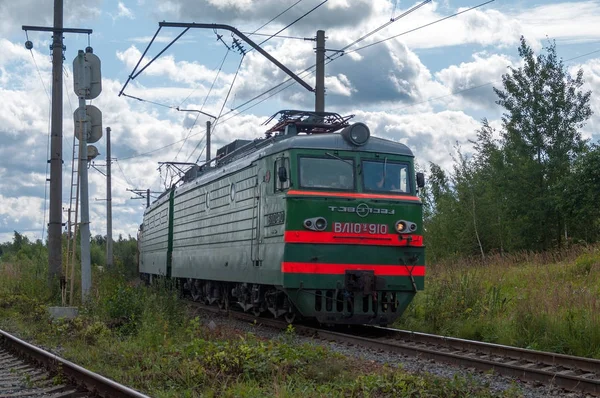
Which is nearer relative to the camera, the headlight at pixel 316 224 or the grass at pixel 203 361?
the grass at pixel 203 361

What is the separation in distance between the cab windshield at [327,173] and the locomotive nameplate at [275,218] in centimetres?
58

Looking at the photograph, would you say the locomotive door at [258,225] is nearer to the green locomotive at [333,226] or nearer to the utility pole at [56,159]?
the green locomotive at [333,226]

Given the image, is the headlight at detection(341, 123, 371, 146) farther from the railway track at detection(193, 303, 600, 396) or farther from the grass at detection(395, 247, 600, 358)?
the grass at detection(395, 247, 600, 358)

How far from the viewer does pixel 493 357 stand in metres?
9.94

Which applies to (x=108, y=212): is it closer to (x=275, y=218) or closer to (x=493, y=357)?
(x=275, y=218)

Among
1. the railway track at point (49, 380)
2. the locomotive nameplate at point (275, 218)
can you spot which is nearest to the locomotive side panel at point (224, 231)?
the locomotive nameplate at point (275, 218)

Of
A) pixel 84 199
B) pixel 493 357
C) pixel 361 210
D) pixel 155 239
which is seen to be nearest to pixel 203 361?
pixel 493 357

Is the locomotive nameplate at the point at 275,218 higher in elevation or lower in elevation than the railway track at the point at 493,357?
higher

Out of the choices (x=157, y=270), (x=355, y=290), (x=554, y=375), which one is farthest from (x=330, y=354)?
(x=157, y=270)

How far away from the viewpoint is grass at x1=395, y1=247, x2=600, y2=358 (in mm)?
10664

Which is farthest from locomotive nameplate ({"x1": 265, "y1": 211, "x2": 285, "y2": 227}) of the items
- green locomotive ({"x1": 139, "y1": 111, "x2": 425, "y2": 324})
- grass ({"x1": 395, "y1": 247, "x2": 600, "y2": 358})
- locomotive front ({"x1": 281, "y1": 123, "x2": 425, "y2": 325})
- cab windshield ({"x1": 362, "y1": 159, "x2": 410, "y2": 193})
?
grass ({"x1": 395, "y1": 247, "x2": 600, "y2": 358})

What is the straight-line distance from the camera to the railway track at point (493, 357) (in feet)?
26.4

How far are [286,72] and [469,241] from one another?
87.9 ft

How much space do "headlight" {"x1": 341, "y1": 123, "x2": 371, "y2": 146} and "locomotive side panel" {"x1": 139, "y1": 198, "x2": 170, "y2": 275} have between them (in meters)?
11.8
